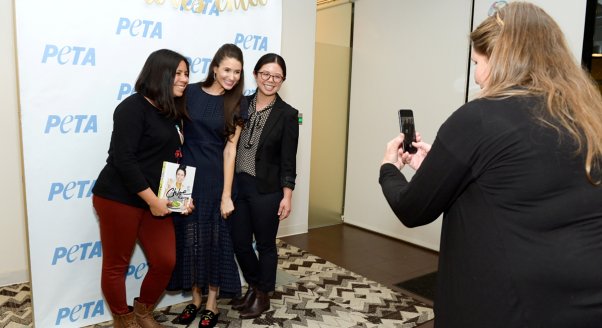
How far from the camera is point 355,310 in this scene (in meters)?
2.82

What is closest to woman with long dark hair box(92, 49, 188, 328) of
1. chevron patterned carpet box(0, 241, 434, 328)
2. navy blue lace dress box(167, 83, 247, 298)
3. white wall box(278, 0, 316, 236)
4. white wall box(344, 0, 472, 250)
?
navy blue lace dress box(167, 83, 247, 298)

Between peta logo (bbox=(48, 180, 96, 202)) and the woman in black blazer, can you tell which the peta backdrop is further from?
the woman in black blazer

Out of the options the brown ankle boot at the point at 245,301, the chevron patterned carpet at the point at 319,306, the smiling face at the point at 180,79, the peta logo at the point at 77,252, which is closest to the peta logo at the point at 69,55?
the smiling face at the point at 180,79

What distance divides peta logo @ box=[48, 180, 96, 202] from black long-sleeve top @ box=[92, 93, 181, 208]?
296 millimetres

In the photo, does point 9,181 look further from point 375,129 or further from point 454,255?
point 375,129

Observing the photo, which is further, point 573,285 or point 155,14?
point 155,14

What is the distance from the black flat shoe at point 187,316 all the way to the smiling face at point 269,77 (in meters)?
1.35

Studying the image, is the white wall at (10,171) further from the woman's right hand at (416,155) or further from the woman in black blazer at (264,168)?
the woman's right hand at (416,155)

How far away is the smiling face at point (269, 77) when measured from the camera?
8.08 feet

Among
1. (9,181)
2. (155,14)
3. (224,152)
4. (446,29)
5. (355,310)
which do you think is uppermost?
(446,29)

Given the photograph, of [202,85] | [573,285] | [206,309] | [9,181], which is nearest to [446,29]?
[202,85]

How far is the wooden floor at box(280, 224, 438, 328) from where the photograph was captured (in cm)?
356

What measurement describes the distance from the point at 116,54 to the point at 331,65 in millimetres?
2794

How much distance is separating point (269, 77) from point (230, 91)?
0.78 feet
